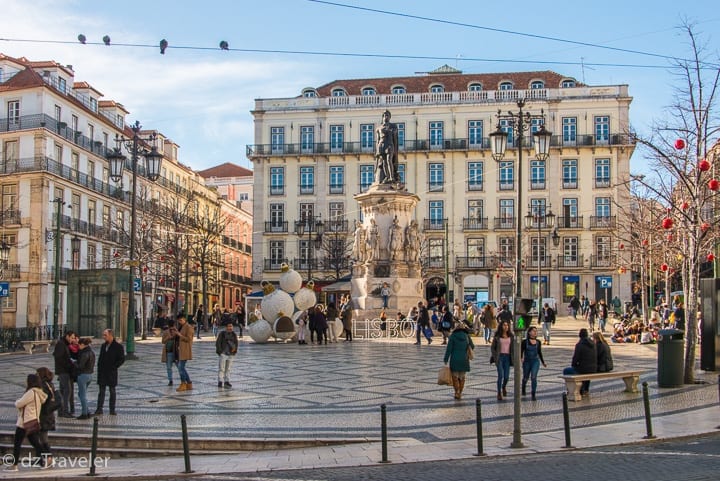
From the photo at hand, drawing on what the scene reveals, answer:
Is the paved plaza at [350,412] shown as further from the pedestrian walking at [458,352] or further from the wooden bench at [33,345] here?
the wooden bench at [33,345]

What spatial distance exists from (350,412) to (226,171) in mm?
82448

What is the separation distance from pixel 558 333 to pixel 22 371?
24.6m

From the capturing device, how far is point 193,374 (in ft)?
65.7

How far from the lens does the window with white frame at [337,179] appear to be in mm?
66250

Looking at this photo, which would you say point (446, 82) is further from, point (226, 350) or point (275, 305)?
point (226, 350)

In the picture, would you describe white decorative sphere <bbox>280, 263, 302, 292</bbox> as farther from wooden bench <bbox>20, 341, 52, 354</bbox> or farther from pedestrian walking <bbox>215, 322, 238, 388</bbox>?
pedestrian walking <bbox>215, 322, 238, 388</bbox>

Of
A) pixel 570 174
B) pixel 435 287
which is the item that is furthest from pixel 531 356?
pixel 570 174

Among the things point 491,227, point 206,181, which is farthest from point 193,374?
point 206,181

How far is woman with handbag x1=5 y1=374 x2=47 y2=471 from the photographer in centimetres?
1073

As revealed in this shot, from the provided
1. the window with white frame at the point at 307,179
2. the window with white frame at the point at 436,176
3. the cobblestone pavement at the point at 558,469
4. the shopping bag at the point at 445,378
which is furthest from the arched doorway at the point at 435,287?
the cobblestone pavement at the point at 558,469

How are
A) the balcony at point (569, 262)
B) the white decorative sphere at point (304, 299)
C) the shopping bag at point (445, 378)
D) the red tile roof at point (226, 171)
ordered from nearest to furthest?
the shopping bag at point (445, 378) < the white decorative sphere at point (304, 299) < the balcony at point (569, 262) < the red tile roof at point (226, 171)

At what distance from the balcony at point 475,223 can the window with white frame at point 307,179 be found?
495 inches

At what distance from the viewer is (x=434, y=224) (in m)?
64.8

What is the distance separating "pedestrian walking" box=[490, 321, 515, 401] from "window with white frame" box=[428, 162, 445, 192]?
4942 centimetres
